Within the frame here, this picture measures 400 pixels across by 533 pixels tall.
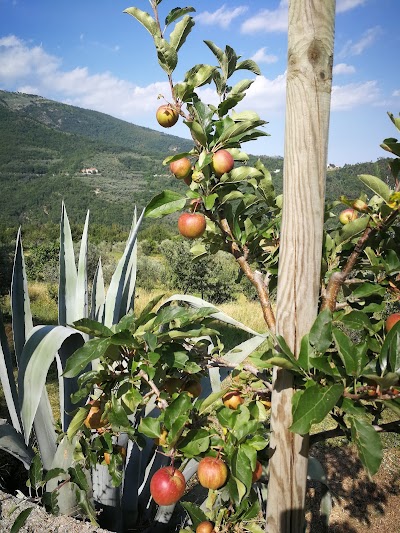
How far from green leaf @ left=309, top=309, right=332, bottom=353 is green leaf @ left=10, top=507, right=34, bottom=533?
3.12ft

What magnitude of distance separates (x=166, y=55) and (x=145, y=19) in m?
0.09

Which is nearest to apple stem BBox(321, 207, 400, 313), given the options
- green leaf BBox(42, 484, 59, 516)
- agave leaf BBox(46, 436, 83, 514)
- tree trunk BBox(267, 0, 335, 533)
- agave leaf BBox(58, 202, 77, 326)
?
tree trunk BBox(267, 0, 335, 533)

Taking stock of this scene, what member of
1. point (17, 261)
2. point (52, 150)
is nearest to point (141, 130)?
point (52, 150)

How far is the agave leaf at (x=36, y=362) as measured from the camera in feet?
3.95

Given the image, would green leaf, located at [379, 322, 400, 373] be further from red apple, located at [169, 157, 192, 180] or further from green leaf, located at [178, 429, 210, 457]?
red apple, located at [169, 157, 192, 180]

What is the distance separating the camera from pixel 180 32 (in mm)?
871

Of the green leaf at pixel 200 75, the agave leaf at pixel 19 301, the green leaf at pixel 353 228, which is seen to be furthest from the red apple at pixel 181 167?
the agave leaf at pixel 19 301

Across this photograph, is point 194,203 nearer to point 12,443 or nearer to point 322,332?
point 322,332

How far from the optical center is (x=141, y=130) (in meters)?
133

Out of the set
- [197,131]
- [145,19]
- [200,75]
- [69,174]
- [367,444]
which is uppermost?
[69,174]

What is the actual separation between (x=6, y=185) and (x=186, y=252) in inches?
2418

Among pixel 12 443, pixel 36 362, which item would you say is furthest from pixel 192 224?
pixel 12 443

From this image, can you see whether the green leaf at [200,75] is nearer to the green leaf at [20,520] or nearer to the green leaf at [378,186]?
the green leaf at [378,186]

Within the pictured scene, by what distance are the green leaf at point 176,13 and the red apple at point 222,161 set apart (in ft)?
1.02
